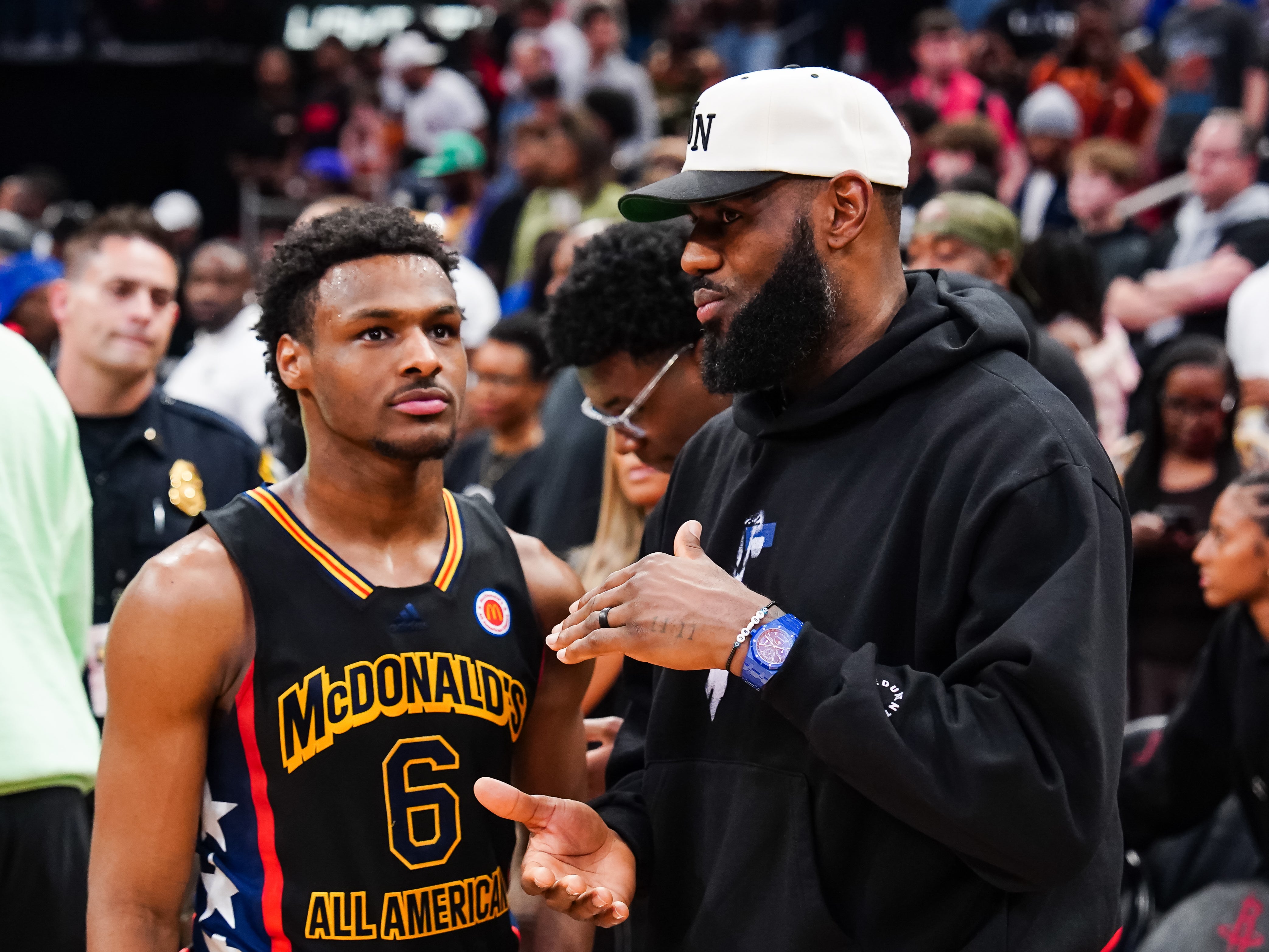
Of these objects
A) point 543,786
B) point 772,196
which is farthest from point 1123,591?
point 543,786

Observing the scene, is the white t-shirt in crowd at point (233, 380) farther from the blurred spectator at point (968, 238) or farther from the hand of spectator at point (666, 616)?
the hand of spectator at point (666, 616)

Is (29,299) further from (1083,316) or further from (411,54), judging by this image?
(411,54)

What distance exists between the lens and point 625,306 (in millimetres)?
3504

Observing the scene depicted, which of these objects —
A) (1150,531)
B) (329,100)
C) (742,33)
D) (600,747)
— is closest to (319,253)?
(600,747)

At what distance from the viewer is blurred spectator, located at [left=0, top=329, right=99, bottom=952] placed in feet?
10.3

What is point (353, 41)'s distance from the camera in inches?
634

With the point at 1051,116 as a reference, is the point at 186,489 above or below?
below

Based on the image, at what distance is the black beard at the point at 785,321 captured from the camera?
96.3 inches

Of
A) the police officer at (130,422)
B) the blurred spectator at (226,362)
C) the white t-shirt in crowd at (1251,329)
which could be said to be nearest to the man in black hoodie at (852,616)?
the police officer at (130,422)

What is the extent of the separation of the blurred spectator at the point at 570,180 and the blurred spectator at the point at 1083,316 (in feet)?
9.21

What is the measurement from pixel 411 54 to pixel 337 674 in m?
11.7

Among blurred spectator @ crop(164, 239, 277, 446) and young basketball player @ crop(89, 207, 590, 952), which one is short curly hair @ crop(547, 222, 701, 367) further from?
blurred spectator @ crop(164, 239, 277, 446)

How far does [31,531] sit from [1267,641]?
3608 mm

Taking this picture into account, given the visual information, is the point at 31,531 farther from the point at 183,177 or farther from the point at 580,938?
the point at 183,177
